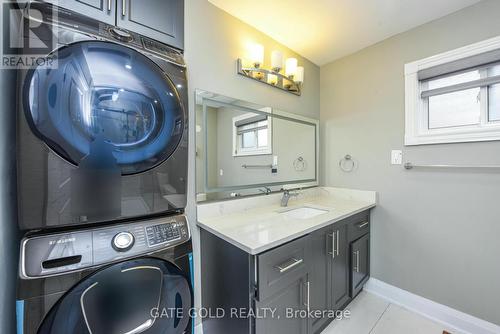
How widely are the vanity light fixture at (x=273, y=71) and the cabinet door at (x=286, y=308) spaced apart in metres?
1.58

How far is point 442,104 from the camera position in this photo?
1604 millimetres

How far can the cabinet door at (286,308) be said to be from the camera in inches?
37.2

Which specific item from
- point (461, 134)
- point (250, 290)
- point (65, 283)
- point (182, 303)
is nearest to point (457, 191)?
point (461, 134)

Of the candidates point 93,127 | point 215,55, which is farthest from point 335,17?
point 93,127

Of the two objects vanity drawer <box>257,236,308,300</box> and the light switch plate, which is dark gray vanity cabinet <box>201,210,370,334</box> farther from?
the light switch plate

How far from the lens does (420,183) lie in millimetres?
1626

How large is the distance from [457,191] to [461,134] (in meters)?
0.43

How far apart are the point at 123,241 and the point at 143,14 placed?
1.12 meters

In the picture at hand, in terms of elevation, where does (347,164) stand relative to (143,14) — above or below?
below

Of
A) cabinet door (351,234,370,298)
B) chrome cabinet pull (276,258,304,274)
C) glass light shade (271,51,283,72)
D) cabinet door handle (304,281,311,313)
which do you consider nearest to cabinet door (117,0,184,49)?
glass light shade (271,51,283,72)

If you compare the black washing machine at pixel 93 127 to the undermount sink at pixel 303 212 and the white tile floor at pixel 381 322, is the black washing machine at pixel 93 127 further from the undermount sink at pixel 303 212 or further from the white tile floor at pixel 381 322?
the white tile floor at pixel 381 322

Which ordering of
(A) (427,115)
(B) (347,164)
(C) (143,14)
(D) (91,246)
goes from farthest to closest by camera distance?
(B) (347,164) < (A) (427,115) < (C) (143,14) < (D) (91,246)

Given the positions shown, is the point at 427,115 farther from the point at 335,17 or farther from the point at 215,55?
the point at 215,55

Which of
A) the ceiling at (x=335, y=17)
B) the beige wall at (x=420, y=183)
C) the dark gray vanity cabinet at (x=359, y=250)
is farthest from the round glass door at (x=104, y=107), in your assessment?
the beige wall at (x=420, y=183)
